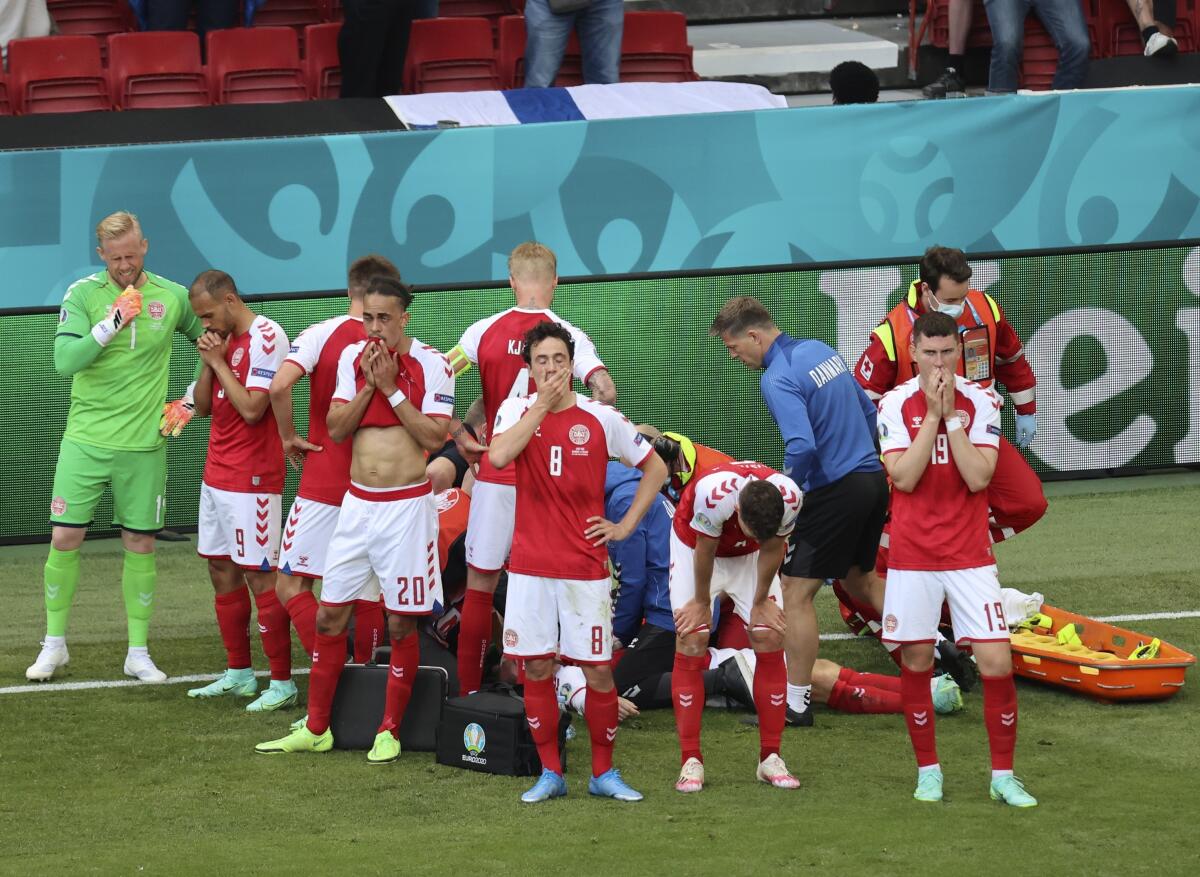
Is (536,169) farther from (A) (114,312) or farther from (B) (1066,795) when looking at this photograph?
(B) (1066,795)

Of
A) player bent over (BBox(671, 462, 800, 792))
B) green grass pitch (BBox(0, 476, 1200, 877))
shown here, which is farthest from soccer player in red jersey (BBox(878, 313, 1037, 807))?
player bent over (BBox(671, 462, 800, 792))

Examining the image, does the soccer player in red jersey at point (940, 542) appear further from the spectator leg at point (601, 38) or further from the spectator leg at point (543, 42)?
the spectator leg at point (601, 38)

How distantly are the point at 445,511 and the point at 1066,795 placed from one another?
3641mm

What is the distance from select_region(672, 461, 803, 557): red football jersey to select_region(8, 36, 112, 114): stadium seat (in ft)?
26.5

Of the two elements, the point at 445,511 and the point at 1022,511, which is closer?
the point at 1022,511

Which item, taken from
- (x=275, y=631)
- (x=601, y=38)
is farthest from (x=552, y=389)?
(x=601, y=38)

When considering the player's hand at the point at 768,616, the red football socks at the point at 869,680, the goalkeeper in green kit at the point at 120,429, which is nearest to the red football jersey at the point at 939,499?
the player's hand at the point at 768,616

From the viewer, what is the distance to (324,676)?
772 centimetres

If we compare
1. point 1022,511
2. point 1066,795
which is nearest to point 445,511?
point 1022,511

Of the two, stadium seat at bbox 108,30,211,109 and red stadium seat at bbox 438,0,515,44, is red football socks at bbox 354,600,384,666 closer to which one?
stadium seat at bbox 108,30,211,109

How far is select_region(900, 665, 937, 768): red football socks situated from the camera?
22.4 ft

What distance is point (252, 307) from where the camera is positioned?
11.7 metres

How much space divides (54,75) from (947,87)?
23.8 feet

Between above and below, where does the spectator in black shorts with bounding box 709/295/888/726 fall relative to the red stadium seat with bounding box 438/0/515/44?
below
